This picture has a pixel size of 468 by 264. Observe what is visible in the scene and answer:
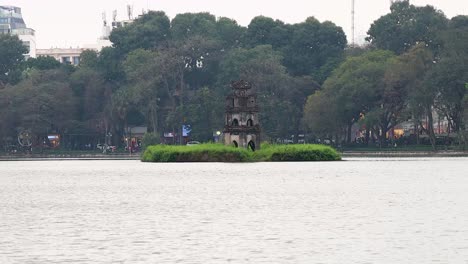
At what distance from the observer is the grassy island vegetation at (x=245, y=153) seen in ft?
414

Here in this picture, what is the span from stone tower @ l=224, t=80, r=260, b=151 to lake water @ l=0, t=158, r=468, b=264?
6167 cm

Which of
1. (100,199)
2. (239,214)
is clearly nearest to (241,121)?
(100,199)

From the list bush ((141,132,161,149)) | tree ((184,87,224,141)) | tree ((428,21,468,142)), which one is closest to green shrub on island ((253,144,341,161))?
tree ((428,21,468,142))

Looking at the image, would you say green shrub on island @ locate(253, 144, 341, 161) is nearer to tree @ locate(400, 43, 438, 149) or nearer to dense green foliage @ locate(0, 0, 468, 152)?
tree @ locate(400, 43, 438, 149)

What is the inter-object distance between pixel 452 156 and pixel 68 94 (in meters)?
71.4

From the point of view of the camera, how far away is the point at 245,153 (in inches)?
4995

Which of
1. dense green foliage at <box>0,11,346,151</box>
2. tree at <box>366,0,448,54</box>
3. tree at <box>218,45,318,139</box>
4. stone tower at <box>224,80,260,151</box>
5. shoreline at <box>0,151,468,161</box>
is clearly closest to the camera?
stone tower at <box>224,80,260,151</box>

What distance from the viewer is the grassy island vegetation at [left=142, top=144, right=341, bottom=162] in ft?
414

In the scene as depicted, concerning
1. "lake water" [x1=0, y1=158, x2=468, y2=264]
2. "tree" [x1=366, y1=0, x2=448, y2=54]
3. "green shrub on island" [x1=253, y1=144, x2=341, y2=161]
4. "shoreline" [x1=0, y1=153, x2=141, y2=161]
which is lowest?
"lake water" [x1=0, y1=158, x2=468, y2=264]

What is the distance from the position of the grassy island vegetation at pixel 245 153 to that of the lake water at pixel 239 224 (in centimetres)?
5571

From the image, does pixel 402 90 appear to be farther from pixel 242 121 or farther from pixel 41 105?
pixel 41 105

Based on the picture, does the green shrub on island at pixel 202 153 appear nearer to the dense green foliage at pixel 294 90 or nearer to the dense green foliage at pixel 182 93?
the dense green foliage at pixel 294 90

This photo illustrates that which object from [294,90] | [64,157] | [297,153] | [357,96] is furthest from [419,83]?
[64,157]

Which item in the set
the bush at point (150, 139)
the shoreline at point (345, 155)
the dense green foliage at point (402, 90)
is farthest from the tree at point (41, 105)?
the dense green foliage at point (402, 90)
